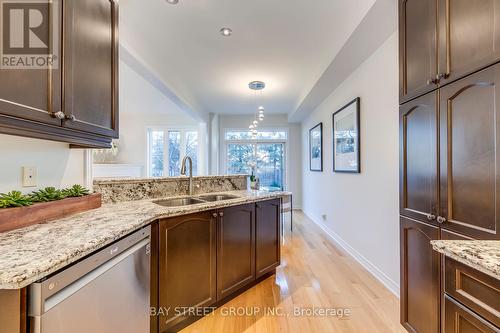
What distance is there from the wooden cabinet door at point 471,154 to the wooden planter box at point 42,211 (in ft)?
7.08

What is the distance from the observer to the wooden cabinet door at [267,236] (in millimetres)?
2406

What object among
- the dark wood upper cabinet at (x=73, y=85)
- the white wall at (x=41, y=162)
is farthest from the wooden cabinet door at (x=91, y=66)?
the white wall at (x=41, y=162)

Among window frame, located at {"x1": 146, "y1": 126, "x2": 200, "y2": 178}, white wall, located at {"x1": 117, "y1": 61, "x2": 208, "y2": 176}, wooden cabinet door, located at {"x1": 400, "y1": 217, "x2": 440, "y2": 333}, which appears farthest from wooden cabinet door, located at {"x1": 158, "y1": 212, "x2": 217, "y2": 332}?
window frame, located at {"x1": 146, "y1": 126, "x2": 200, "y2": 178}

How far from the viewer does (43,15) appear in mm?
1132

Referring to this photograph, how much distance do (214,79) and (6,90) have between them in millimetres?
3211

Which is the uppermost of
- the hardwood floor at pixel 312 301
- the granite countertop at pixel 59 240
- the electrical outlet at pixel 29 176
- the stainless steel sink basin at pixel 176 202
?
the electrical outlet at pixel 29 176

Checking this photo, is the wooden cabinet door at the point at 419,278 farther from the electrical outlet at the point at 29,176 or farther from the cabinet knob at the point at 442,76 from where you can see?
the electrical outlet at the point at 29,176

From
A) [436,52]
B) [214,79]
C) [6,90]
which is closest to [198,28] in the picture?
[214,79]

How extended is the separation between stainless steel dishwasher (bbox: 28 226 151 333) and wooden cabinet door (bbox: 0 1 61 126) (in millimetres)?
672

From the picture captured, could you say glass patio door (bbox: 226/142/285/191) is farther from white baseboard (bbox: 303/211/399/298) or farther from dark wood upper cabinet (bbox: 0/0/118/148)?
dark wood upper cabinet (bbox: 0/0/118/148)

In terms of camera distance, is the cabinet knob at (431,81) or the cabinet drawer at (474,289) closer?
the cabinet drawer at (474,289)

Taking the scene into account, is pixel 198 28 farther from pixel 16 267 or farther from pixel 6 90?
pixel 16 267

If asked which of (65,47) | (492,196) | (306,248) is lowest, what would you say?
(306,248)

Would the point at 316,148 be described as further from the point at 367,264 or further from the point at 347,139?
the point at 367,264
